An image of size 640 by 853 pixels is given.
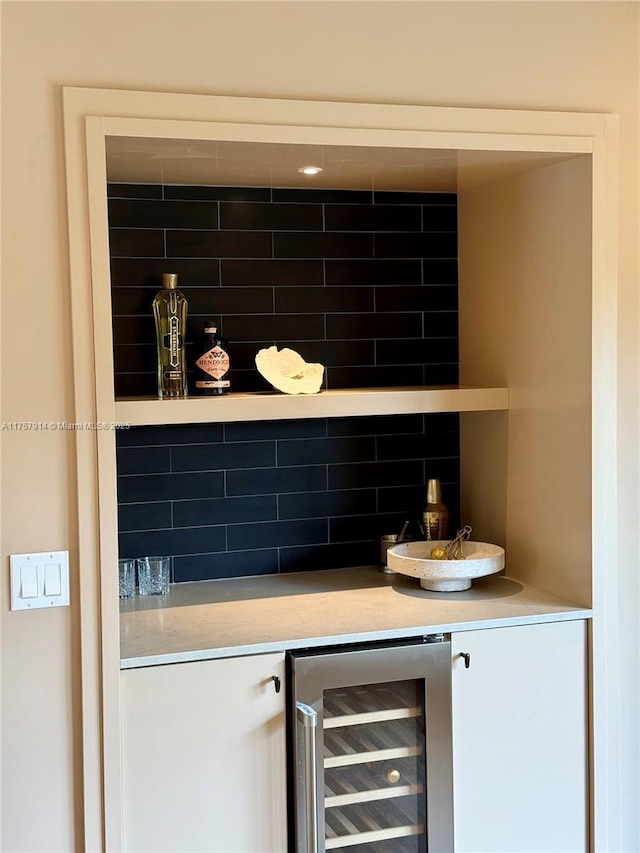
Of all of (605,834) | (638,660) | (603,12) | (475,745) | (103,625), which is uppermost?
(603,12)

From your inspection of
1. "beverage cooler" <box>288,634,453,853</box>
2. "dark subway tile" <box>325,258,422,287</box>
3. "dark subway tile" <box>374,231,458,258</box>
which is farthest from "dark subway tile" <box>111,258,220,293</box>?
"beverage cooler" <box>288,634,453,853</box>

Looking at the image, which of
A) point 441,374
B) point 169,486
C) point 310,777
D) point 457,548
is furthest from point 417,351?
point 310,777

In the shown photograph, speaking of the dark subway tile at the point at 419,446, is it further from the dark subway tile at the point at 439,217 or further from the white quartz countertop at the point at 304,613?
the dark subway tile at the point at 439,217

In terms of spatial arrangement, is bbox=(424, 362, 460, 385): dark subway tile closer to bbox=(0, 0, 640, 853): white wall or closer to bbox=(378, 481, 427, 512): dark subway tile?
bbox=(378, 481, 427, 512): dark subway tile

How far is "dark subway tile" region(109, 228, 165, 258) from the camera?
2.54 meters

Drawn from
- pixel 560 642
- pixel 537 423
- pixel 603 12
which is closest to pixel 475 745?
pixel 560 642

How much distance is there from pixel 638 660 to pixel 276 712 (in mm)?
903

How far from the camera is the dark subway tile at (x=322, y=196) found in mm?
2670

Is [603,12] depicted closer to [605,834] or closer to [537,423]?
[537,423]

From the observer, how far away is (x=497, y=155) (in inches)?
89.5

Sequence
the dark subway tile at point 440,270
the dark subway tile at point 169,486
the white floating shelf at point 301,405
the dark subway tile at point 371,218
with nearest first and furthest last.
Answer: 1. the white floating shelf at point 301,405
2. the dark subway tile at point 169,486
3. the dark subway tile at point 371,218
4. the dark subway tile at point 440,270

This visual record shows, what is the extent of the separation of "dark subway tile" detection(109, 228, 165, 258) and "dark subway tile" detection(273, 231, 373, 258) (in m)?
0.31

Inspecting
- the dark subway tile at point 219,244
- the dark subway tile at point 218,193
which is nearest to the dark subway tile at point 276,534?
the dark subway tile at point 219,244

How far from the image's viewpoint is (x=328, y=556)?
278 centimetres
